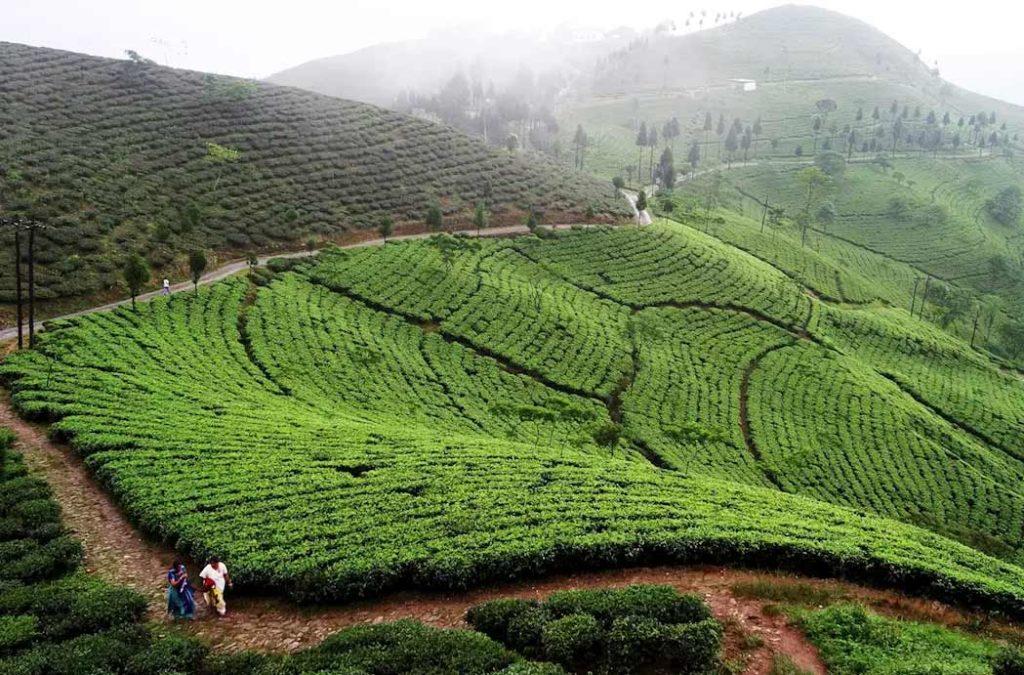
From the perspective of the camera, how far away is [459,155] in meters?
94.9

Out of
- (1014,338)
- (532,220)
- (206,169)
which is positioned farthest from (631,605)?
(1014,338)

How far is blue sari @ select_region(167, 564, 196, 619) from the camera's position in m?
16.0

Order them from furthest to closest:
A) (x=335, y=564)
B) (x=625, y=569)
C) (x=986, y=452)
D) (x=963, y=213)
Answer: (x=963, y=213)
(x=986, y=452)
(x=625, y=569)
(x=335, y=564)

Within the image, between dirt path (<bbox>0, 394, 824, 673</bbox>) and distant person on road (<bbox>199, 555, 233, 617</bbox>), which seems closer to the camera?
dirt path (<bbox>0, 394, 824, 673</bbox>)

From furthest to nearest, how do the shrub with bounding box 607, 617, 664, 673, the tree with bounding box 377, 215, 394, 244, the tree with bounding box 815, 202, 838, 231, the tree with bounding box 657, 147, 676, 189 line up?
the tree with bounding box 657, 147, 676, 189 → the tree with bounding box 815, 202, 838, 231 → the tree with bounding box 377, 215, 394, 244 → the shrub with bounding box 607, 617, 664, 673

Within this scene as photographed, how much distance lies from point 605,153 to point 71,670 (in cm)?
17032

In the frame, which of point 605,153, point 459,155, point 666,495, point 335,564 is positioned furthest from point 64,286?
point 605,153

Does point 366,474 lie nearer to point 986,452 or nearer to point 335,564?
point 335,564

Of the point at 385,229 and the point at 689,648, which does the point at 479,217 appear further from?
the point at 689,648

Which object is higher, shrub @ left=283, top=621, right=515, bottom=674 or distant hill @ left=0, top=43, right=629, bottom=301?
distant hill @ left=0, top=43, right=629, bottom=301

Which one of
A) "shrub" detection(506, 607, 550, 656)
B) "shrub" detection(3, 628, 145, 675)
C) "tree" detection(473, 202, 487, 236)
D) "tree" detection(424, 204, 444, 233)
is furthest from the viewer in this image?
"tree" detection(473, 202, 487, 236)

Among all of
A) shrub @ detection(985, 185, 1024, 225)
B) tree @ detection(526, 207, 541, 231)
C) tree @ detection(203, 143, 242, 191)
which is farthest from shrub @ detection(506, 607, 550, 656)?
shrub @ detection(985, 185, 1024, 225)

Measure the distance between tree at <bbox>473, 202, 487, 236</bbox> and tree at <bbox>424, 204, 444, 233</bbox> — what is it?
14.1 feet

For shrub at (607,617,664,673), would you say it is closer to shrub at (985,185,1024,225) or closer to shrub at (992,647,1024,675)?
shrub at (992,647,1024,675)
